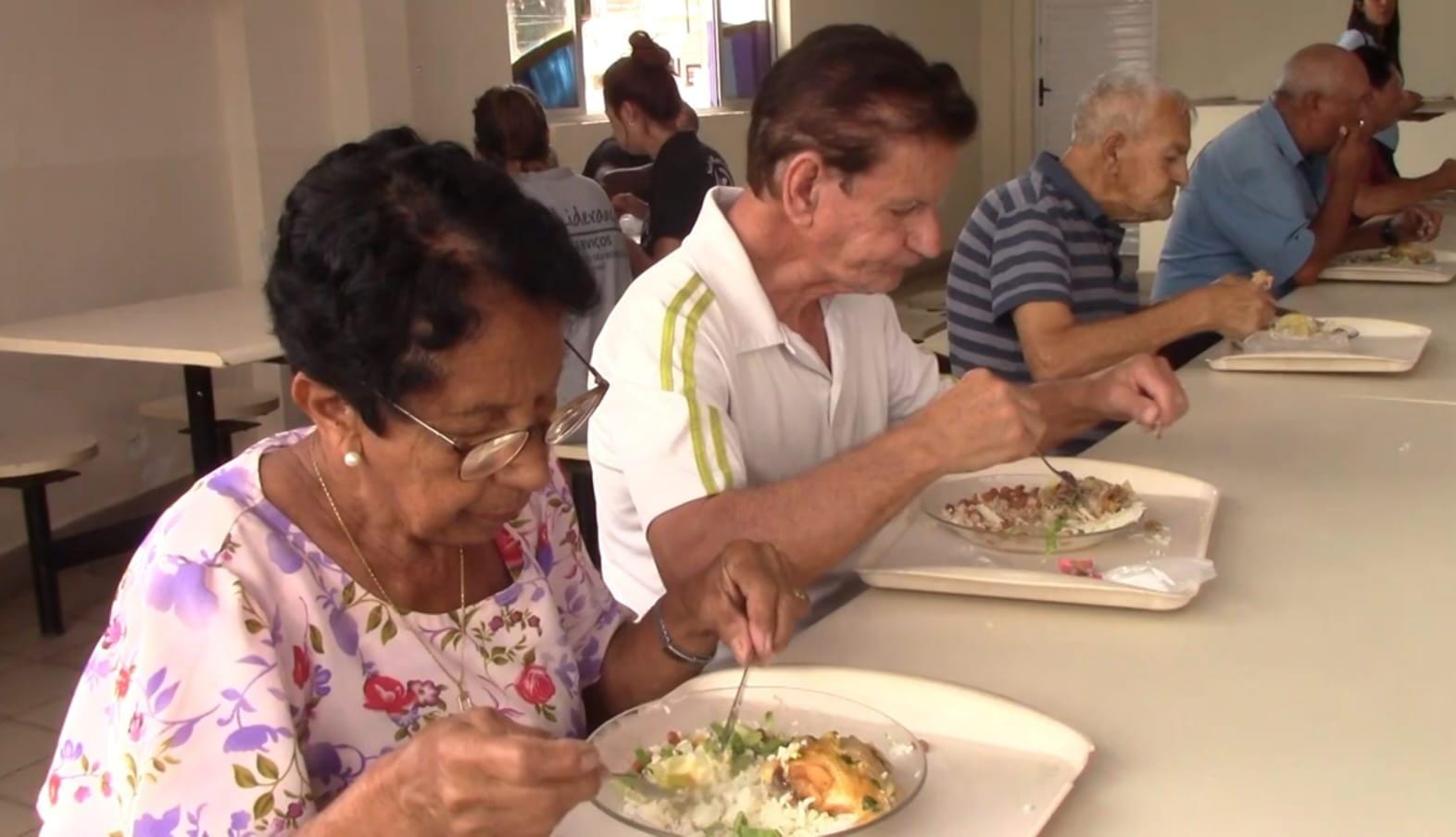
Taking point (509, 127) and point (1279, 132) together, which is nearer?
point (1279, 132)

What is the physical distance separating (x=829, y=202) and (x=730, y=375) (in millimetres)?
249

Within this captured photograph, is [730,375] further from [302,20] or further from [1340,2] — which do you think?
[1340,2]

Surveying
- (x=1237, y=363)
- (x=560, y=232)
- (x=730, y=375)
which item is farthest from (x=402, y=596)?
(x=1237, y=363)

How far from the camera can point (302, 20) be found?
4.80m

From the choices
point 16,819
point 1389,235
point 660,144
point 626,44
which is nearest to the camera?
point 16,819

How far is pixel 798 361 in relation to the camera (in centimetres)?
179

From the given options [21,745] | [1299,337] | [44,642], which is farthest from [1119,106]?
[44,642]

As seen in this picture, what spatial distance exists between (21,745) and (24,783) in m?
0.20

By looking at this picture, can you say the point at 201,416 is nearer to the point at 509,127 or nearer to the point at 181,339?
the point at 181,339

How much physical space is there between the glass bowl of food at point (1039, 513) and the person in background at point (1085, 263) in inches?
31.7

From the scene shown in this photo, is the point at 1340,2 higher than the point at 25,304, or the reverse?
the point at 1340,2

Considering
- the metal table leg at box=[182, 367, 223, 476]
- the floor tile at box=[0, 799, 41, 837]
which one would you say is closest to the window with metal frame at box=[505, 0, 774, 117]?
the metal table leg at box=[182, 367, 223, 476]

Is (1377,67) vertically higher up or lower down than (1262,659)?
higher up

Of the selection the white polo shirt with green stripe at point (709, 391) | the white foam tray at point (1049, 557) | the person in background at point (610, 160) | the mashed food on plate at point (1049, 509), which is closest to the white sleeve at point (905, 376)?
the white polo shirt with green stripe at point (709, 391)
